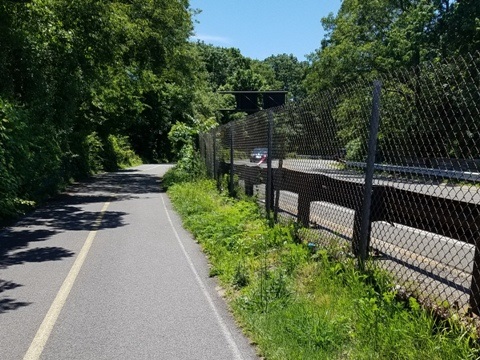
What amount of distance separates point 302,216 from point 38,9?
32.5 feet

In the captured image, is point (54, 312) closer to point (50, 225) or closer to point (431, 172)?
point (431, 172)

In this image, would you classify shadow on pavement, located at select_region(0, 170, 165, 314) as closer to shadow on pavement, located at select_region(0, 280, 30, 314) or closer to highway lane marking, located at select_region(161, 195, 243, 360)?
shadow on pavement, located at select_region(0, 280, 30, 314)

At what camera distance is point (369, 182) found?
4.73m

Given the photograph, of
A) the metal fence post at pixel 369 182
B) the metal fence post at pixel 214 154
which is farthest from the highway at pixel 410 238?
the metal fence post at pixel 214 154

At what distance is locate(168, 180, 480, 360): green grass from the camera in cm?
352

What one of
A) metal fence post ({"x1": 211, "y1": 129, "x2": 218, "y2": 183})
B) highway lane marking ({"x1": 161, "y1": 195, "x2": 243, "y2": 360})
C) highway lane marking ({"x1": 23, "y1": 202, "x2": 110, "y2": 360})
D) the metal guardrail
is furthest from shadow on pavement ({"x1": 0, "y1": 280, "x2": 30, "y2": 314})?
metal fence post ({"x1": 211, "y1": 129, "x2": 218, "y2": 183})

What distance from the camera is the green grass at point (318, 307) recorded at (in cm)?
352

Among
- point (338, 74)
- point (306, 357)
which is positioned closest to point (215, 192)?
point (306, 357)

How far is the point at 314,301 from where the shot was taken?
191 inches

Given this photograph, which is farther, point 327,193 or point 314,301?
point 327,193

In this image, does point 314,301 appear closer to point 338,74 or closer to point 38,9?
point 38,9

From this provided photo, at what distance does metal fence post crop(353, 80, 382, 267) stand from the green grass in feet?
0.95

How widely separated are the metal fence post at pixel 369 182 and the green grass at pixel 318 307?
29cm

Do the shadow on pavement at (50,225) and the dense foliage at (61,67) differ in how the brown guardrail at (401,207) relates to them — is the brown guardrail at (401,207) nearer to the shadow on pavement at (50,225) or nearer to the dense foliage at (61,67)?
the shadow on pavement at (50,225)
